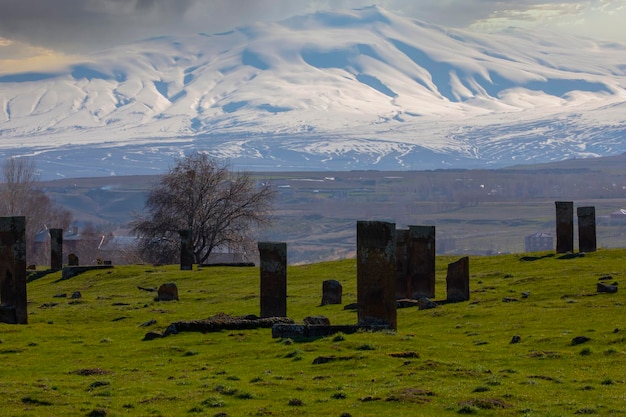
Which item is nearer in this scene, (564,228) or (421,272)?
(421,272)

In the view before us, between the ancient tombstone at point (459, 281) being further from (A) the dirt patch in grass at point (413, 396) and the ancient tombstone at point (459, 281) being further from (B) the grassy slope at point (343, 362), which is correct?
(A) the dirt patch in grass at point (413, 396)

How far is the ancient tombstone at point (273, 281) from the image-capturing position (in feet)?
125

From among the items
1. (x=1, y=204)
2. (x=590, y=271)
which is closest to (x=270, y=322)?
(x=590, y=271)

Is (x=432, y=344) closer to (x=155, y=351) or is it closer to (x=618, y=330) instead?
(x=618, y=330)

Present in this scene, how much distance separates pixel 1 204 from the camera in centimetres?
13588

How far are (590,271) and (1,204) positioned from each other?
329 feet

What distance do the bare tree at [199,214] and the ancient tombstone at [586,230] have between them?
3621 centimetres

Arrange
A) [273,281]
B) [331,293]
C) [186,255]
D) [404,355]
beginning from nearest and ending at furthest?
[404,355]
[273,281]
[331,293]
[186,255]

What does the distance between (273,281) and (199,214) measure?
48852mm

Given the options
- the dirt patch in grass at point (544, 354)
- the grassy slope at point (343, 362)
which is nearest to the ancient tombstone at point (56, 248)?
the grassy slope at point (343, 362)

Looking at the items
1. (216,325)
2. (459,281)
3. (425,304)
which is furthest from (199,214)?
(216,325)

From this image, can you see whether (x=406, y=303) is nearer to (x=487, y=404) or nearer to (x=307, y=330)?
(x=307, y=330)

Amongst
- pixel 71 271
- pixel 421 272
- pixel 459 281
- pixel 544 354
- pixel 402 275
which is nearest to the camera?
pixel 544 354

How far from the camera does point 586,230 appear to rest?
2148 inches
